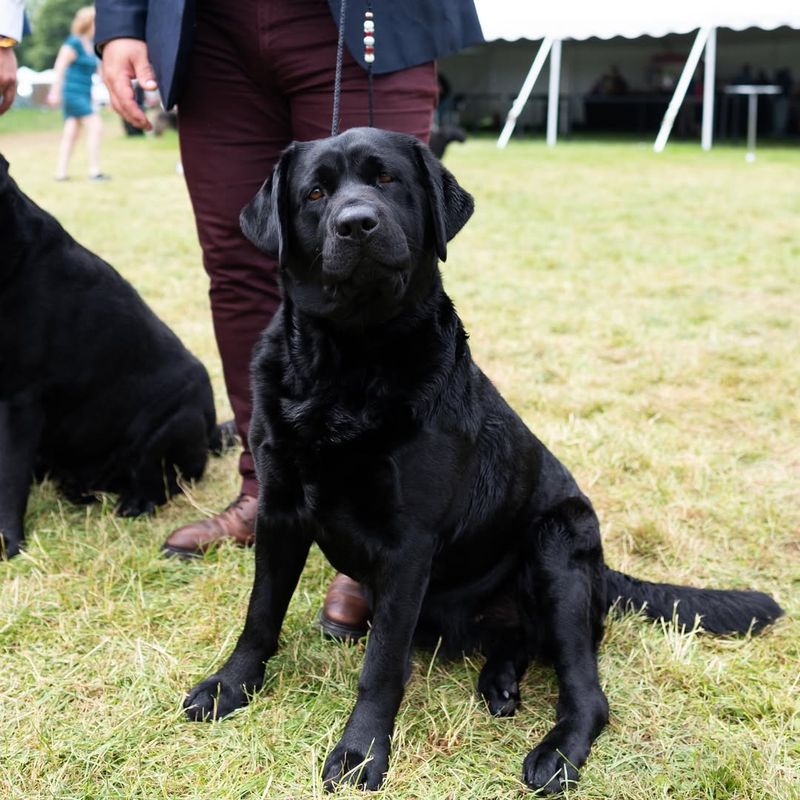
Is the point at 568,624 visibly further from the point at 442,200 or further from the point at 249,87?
the point at 249,87

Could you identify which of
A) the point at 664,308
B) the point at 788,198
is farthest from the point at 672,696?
the point at 788,198

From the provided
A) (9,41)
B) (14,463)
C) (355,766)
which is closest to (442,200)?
(355,766)

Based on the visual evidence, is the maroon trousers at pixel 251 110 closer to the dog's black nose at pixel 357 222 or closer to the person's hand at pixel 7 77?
the person's hand at pixel 7 77

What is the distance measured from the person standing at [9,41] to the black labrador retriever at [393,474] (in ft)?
3.70

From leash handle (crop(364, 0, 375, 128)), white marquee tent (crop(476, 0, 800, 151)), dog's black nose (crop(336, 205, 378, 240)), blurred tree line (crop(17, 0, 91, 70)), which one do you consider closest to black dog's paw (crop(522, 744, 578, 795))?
dog's black nose (crop(336, 205, 378, 240))

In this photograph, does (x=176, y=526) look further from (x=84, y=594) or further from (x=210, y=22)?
(x=210, y=22)

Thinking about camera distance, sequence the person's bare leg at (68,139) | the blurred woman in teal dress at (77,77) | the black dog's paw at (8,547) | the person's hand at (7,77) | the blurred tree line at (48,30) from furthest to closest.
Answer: the blurred tree line at (48,30)
the person's bare leg at (68,139)
the blurred woman in teal dress at (77,77)
the black dog's paw at (8,547)
the person's hand at (7,77)

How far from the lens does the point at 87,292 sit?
3021mm

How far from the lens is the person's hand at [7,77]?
2.73 m

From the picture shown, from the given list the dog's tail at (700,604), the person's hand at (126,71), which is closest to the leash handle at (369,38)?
the person's hand at (126,71)

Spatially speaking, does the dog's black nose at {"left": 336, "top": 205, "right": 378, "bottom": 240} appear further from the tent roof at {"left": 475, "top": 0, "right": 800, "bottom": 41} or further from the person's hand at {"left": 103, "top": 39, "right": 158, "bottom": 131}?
the tent roof at {"left": 475, "top": 0, "right": 800, "bottom": 41}

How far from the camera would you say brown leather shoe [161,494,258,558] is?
286 cm

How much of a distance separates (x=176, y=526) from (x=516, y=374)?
1.99 metres

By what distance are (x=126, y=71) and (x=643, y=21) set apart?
50.0 feet
